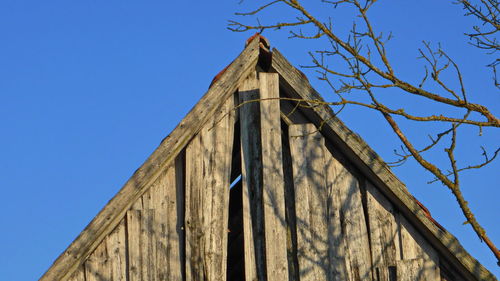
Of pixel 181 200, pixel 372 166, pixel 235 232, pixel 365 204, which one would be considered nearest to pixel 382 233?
pixel 365 204

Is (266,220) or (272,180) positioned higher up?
(272,180)

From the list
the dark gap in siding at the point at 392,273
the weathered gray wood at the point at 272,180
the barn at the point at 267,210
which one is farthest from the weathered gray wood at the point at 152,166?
the dark gap in siding at the point at 392,273

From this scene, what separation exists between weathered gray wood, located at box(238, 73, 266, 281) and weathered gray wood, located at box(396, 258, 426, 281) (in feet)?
3.77

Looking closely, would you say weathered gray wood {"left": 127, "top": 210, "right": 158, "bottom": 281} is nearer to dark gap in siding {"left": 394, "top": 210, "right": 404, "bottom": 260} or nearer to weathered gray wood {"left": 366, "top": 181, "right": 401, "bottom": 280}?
weathered gray wood {"left": 366, "top": 181, "right": 401, "bottom": 280}

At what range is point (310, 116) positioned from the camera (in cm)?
733

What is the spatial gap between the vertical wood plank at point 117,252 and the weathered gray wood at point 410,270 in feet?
7.56

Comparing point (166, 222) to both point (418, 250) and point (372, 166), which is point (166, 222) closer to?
point (372, 166)

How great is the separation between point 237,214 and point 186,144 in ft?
6.99

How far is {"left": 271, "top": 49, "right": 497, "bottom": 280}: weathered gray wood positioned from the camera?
22.4ft

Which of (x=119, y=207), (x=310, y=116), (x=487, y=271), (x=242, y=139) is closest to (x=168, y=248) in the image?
(x=119, y=207)

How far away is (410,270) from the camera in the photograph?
694cm

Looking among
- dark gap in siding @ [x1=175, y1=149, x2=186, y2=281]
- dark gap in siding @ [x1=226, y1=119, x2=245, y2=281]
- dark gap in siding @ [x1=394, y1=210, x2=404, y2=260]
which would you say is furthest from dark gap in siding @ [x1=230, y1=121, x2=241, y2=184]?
dark gap in siding @ [x1=394, y1=210, x2=404, y2=260]

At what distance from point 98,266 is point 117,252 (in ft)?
0.63

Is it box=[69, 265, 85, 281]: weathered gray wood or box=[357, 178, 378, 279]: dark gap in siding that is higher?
box=[357, 178, 378, 279]: dark gap in siding
